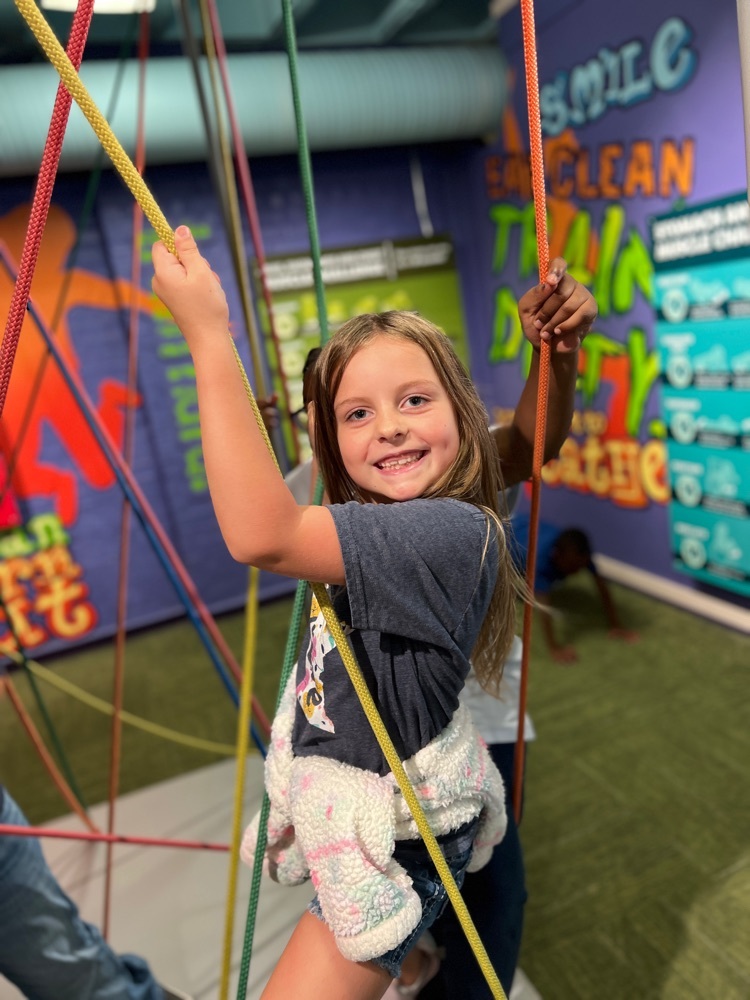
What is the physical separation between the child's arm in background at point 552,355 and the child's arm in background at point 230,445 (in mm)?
343

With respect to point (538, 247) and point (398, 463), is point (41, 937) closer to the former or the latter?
point (398, 463)

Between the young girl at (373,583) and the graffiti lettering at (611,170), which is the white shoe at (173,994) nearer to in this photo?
the young girl at (373,583)

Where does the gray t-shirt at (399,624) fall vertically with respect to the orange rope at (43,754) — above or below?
above

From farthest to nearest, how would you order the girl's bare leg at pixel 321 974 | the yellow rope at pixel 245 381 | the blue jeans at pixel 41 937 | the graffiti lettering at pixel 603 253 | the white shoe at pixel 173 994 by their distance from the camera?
the graffiti lettering at pixel 603 253 → the white shoe at pixel 173 994 → the blue jeans at pixel 41 937 → the girl's bare leg at pixel 321 974 → the yellow rope at pixel 245 381

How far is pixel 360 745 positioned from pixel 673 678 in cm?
199

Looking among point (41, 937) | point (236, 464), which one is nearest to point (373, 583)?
point (236, 464)

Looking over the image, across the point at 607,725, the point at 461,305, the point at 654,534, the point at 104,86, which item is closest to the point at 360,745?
the point at 607,725

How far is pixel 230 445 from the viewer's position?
1.85 feet

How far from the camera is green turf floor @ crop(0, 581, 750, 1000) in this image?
1462 millimetres

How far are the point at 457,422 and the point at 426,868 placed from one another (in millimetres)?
448

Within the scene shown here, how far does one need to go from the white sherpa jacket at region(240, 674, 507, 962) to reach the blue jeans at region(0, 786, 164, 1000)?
51 centimetres

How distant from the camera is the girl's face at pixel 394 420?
696 mm

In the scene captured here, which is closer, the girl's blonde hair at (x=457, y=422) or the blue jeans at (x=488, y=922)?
the girl's blonde hair at (x=457, y=422)

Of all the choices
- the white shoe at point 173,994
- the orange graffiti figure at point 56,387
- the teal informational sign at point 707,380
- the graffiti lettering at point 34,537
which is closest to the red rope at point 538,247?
the white shoe at point 173,994
